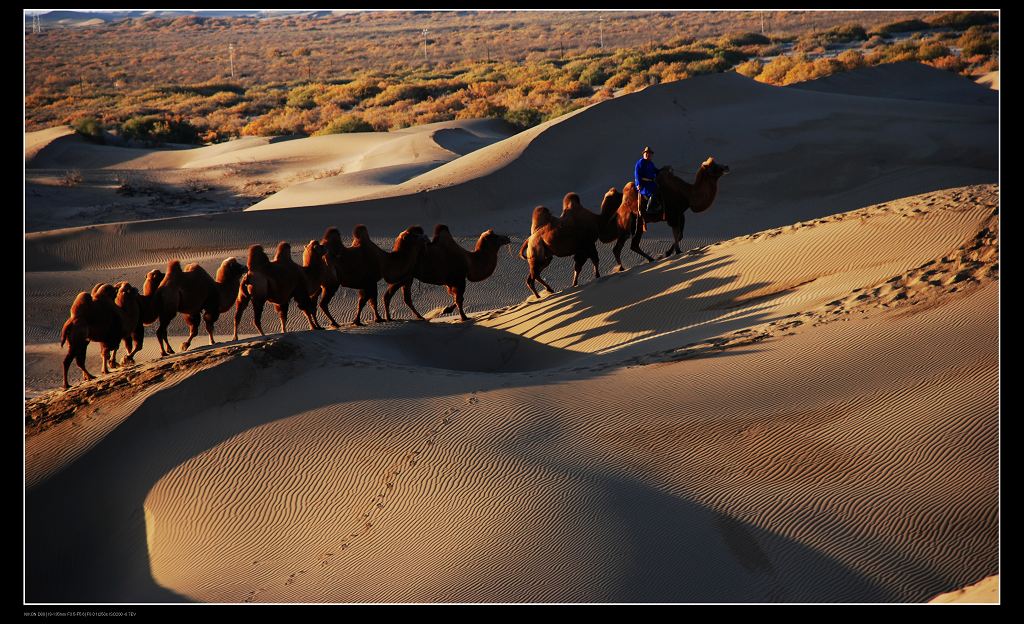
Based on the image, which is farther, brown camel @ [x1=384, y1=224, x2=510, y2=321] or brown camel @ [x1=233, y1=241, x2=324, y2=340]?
brown camel @ [x1=384, y1=224, x2=510, y2=321]

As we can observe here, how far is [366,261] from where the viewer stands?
47.6ft

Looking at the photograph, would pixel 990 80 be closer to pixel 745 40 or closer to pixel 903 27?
pixel 903 27

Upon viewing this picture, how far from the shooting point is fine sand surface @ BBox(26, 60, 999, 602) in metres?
7.32

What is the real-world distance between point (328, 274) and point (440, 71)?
5852 centimetres

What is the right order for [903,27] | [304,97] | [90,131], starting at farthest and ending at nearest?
1. [903,27]
2. [304,97]
3. [90,131]

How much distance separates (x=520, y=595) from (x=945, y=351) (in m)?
4.70

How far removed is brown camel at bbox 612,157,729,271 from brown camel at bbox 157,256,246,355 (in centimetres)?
580

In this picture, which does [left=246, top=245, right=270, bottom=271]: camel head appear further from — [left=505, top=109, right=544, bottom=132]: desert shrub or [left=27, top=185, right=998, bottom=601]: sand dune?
[left=505, top=109, right=544, bottom=132]: desert shrub

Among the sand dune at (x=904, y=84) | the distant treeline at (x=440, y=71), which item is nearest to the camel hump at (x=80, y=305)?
the sand dune at (x=904, y=84)

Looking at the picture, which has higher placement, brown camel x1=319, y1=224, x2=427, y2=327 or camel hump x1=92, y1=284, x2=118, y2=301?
brown camel x1=319, y1=224, x2=427, y2=327

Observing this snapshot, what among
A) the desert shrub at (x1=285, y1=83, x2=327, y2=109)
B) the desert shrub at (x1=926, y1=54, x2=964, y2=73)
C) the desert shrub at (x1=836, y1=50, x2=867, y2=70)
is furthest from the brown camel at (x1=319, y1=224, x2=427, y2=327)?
the desert shrub at (x1=285, y1=83, x2=327, y2=109)

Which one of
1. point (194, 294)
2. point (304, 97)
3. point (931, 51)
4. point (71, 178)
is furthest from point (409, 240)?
point (304, 97)

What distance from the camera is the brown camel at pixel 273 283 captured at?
13.6 meters

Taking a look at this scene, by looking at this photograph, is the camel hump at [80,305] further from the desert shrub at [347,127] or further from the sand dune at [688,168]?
the desert shrub at [347,127]
